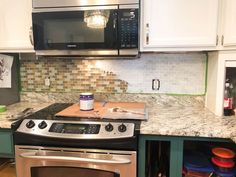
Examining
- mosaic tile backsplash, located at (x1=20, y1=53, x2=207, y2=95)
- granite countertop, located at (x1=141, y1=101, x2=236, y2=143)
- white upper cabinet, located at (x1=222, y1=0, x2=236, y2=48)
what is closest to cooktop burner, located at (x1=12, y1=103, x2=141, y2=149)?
granite countertop, located at (x1=141, y1=101, x2=236, y2=143)

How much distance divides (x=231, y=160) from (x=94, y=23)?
128 centimetres

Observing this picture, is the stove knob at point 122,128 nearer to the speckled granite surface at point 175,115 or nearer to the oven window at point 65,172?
the speckled granite surface at point 175,115

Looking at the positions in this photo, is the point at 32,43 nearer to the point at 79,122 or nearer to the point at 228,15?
the point at 79,122

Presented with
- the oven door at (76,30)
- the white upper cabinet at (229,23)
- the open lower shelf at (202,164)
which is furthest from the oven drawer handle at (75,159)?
the white upper cabinet at (229,23)

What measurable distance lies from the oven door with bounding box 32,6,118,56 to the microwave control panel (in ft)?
0.14

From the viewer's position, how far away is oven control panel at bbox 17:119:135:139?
1316 millimetres

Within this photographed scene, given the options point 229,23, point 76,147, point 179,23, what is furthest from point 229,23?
point 76,147

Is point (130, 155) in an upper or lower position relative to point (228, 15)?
lower

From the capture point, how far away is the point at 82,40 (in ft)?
5.08

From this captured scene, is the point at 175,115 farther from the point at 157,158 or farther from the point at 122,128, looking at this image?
the point at 122,128

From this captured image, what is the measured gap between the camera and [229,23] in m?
1.40

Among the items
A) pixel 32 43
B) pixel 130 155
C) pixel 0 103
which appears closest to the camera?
pixel 130 155

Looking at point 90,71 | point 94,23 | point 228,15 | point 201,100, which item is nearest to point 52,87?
point 90,71

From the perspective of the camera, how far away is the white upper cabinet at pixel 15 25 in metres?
1.68
